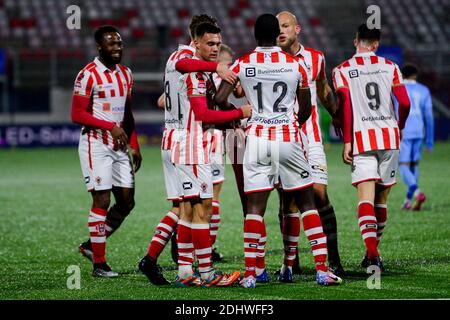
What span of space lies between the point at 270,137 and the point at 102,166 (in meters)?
1.80

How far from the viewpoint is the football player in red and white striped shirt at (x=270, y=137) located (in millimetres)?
7059

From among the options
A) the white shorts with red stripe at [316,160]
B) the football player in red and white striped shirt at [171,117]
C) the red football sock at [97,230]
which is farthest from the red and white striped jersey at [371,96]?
the red football sock at [97,230]

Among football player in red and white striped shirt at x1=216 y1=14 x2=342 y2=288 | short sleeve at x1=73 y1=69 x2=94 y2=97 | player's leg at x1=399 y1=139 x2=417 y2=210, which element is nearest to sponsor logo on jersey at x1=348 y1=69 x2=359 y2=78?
football player in red and white striped shirt at x1=216 y1=14 x2=342 y2=288

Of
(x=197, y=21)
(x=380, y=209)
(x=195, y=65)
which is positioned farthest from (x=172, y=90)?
(x=380, y=209)

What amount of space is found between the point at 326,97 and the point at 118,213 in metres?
2.17

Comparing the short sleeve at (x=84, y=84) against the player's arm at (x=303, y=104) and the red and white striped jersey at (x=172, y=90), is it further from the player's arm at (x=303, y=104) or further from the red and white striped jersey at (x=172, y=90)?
the player's arm at (x=303, y=104)

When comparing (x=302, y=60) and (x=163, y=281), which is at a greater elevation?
(x=302, y=60)

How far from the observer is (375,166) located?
8.03 metres

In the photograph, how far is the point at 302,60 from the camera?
728cm

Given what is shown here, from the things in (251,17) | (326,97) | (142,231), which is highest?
(251,17)

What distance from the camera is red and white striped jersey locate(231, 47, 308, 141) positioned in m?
7.05

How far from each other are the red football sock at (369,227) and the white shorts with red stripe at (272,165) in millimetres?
941
